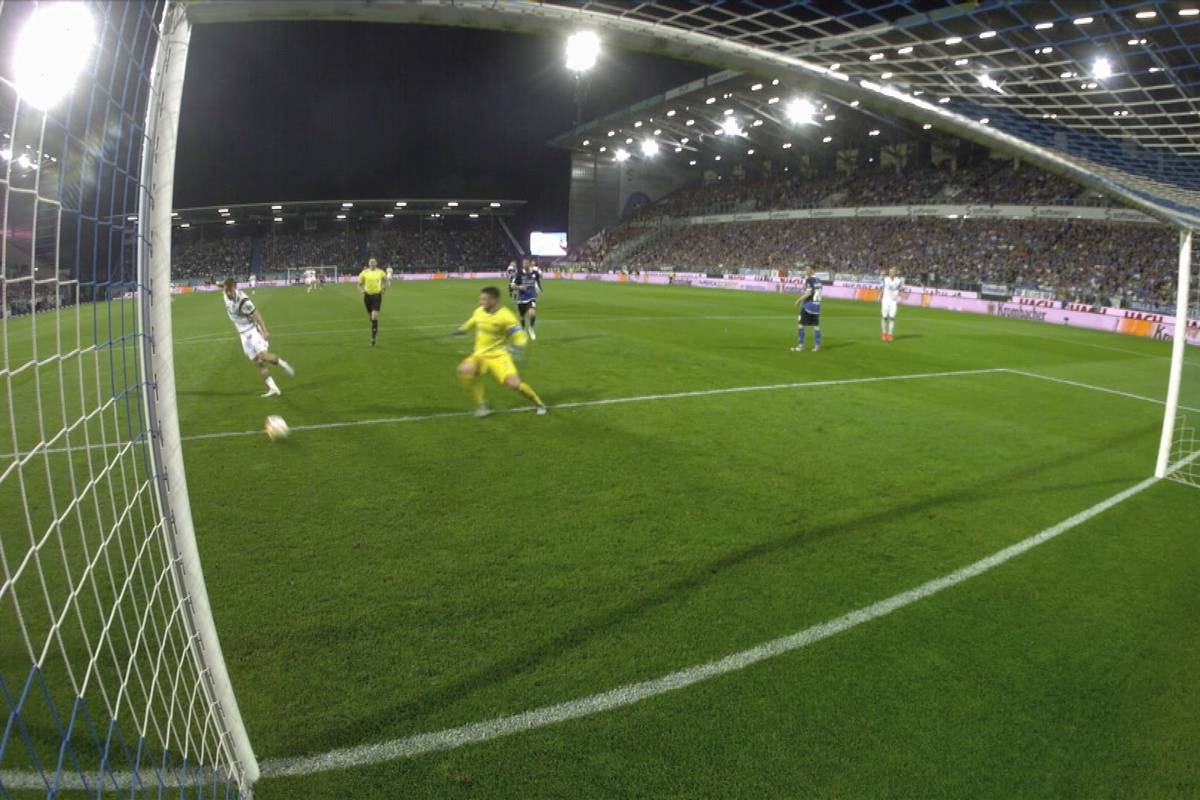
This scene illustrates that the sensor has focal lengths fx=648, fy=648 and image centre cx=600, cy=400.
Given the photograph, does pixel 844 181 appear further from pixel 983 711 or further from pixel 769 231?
pixel 983 711

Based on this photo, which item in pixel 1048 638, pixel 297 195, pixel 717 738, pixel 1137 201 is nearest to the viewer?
pixel 717 738

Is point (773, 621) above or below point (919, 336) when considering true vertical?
below

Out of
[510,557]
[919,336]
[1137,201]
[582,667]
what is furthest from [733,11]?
[919,336]

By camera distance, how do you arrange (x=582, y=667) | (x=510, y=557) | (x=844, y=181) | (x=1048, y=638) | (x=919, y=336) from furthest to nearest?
(x=844, y=181) < (x=919, y=336) < (x=510, y=557) < (x=1048, y=638) < (x=582, y=667)

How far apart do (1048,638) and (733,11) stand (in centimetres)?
685

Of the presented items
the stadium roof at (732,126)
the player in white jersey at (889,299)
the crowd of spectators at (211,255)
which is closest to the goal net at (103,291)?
the player in white jersey at (889,299)

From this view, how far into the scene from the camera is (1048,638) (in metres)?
4.21

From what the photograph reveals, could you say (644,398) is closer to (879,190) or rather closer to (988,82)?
(988,82)

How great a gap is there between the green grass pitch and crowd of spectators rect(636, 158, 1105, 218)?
31.4m

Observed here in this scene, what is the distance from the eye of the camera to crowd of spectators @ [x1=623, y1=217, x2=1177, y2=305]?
31484 millimetres

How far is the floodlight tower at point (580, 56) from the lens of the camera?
605cm

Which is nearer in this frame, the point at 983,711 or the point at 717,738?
the point at 717,738

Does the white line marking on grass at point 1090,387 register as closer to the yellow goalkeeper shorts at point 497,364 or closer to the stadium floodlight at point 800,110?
the yellow goalkeeper shorts at point 497,364

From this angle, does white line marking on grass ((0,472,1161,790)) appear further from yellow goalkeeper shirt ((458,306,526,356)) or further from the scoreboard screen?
the scoreboard screen
